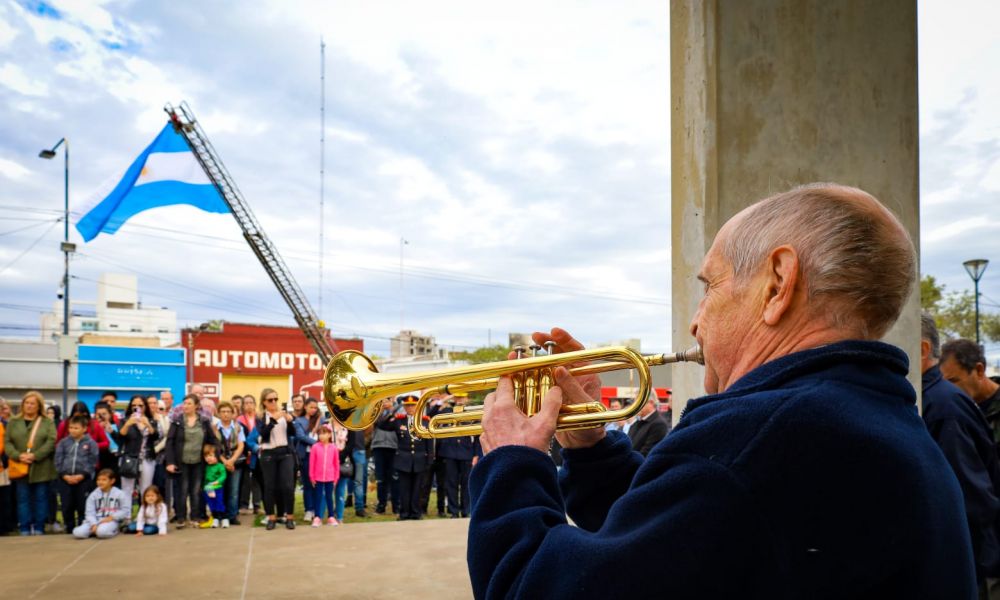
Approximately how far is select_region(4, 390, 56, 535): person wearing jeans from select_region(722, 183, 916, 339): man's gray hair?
440 inches

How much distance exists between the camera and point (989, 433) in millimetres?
3771

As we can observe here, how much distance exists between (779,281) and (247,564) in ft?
23.3

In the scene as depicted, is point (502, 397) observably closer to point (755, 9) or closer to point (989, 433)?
point (755, 9)

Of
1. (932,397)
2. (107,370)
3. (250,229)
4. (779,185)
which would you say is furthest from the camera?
(107,370)

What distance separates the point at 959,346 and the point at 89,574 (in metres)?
7.71

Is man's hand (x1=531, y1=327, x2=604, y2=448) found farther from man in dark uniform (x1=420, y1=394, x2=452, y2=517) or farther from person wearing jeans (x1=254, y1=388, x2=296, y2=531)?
man in dark uniform (x1=420, y1=394, x2=452, y2=517)

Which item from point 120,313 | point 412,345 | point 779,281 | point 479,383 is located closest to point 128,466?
point 479,383

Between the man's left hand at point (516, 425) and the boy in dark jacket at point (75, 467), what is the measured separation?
10.1 meters

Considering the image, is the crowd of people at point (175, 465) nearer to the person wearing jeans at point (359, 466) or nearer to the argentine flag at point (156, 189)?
the person wearing jeans at point (359, 466)

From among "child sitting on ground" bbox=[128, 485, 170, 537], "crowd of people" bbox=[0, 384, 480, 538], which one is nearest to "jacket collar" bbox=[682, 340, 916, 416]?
"crowd of people" bbox=[0, 384, 480, 538]

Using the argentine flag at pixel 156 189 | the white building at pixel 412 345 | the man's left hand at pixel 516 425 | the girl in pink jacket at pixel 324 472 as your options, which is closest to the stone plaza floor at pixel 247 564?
the girl in pink jacket at pixel 324 472

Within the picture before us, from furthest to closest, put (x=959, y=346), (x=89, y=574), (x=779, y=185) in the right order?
(x=89, y=574)
(x=959, y=346)
(x=779, y=185)

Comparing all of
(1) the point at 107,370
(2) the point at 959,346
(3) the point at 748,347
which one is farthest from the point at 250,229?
(3) the point at 748,347

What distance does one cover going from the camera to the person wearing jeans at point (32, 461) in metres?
9.70
